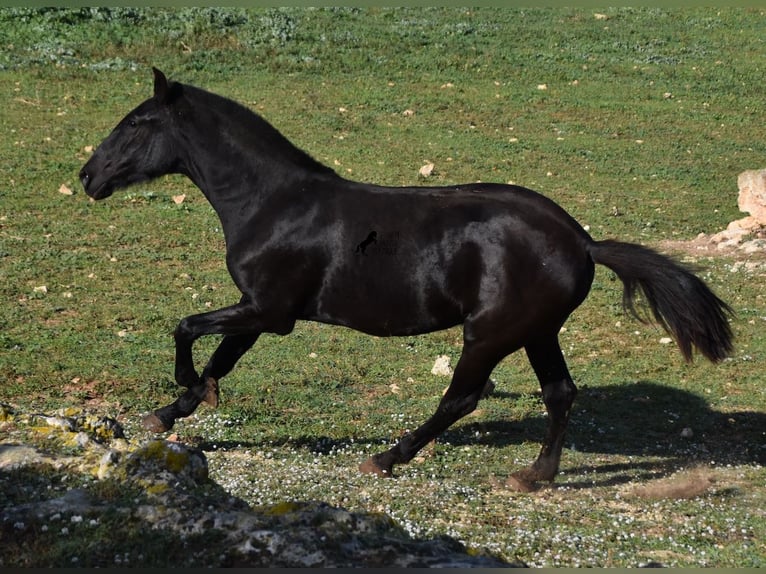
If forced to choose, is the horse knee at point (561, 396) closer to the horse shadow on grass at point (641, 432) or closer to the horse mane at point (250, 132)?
the horse shadow on grass at point (641, 432)

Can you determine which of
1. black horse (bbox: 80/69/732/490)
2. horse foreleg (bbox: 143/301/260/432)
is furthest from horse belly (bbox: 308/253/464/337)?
horse foreleg (bbox: 143/301/260/432)

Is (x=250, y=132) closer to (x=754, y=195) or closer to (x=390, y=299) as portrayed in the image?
(x=390, y=299)

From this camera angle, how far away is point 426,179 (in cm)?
1622

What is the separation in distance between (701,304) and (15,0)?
16.4m

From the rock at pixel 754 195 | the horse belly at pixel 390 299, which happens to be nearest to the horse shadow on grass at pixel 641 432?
the horse belly at pixel 390 299

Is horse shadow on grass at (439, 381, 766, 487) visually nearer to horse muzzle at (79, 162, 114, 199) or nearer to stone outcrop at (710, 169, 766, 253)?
horse muzzle at (79, 162, 114, 199)

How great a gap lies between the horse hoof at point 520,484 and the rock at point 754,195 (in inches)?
317

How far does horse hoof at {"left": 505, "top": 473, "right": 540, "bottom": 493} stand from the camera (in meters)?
7.76

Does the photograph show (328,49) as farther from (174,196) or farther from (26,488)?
(26,488)

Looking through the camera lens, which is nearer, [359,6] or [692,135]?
[692,135]

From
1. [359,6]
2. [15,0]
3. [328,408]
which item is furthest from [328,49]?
[328,408]

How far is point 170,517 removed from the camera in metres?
5.47

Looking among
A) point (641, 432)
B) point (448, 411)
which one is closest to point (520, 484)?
point (448, 411)

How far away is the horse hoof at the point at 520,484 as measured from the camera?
776cm
